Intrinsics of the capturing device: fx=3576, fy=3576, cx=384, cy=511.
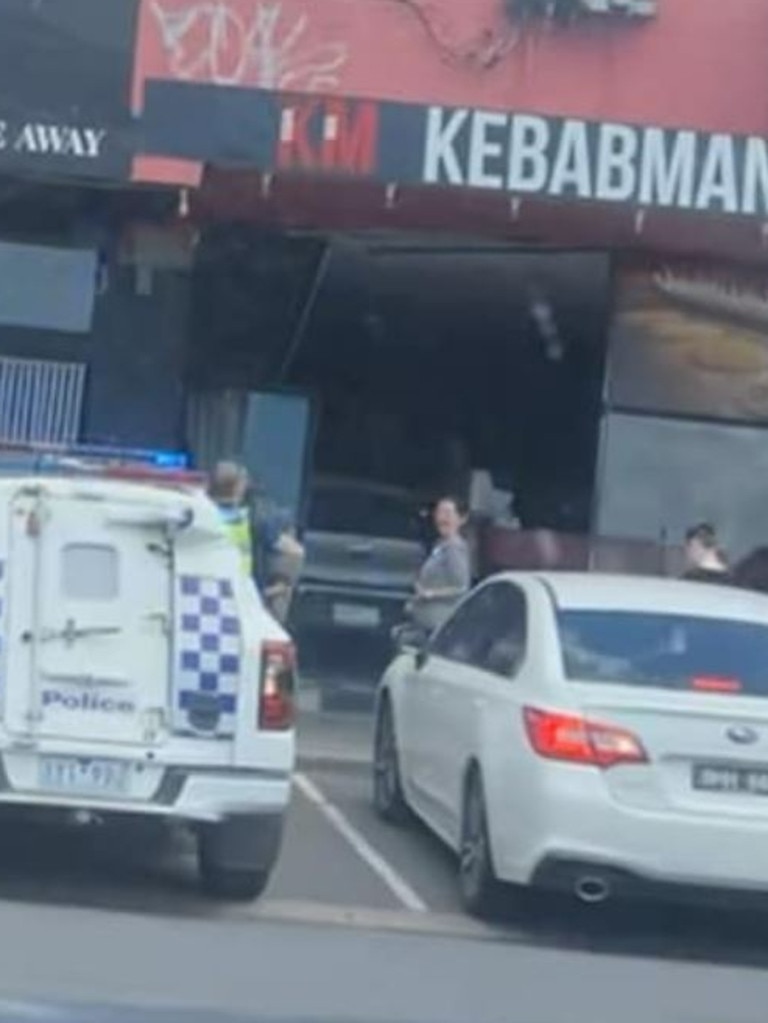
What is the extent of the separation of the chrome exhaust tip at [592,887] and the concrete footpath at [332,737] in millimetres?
5491

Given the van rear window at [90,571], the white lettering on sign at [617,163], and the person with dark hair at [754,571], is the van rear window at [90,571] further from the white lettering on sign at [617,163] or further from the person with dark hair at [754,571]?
the person with dark hair at [754,571]

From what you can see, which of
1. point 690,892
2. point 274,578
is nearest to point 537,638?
point 690,892

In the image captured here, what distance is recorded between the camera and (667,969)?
12.5m

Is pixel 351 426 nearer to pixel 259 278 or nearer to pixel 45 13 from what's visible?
pixel 259 278

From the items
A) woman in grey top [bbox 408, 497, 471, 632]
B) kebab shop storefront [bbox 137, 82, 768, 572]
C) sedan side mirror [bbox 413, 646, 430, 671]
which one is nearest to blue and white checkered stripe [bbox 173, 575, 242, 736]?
sedan side mirror [bbox 413, 646, 430, 671]

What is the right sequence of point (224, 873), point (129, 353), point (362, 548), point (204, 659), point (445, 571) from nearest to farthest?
point (204, 659) < point (224, 873) < point (445, 571) < point (362, 548) < point (129, 353)

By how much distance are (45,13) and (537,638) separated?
835 centimetres

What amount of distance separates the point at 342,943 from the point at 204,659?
5.52 ft

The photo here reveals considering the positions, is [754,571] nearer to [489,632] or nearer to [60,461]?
[489,632]

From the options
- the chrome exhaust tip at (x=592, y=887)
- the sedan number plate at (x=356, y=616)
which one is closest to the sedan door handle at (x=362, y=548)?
the sedan number plate at (x=356, y=616)

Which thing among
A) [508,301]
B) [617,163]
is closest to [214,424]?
[508,301]

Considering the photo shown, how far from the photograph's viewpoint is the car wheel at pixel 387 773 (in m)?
17.0

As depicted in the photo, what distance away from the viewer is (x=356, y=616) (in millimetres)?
22531

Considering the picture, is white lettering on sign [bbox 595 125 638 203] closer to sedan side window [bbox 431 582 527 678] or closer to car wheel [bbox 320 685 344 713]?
car wheel [bbox 320 685 344 713]
